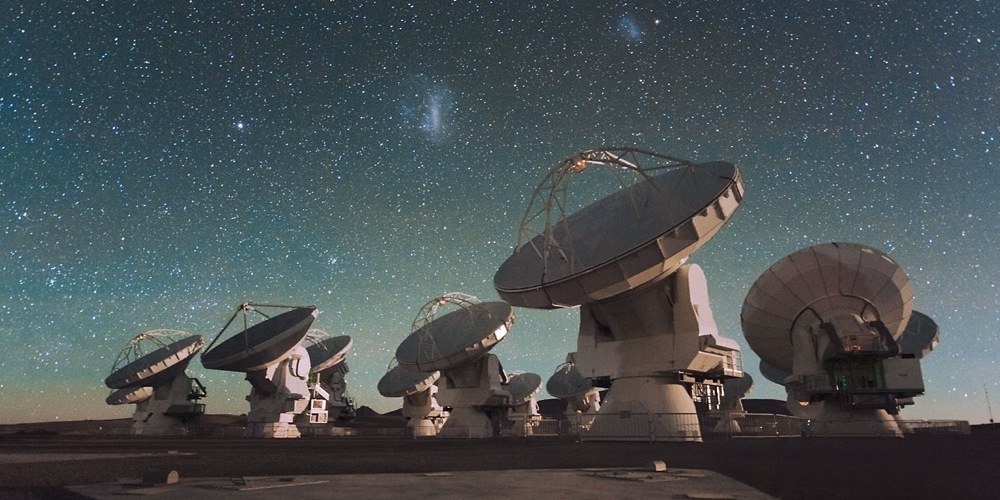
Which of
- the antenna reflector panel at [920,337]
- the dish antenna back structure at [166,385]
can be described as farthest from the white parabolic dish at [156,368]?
the antenna reflector panel at [920,337]

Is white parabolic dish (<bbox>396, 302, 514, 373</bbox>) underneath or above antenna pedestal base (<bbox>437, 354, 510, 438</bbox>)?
above

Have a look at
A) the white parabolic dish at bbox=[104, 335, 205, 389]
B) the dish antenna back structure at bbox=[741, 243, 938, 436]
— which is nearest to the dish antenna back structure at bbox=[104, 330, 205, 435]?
the white parabolic dish at bbox=[104, 335, 205, 389]

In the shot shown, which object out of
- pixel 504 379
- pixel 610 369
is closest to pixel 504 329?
pixel 504 379

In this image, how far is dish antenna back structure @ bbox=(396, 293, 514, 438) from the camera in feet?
117

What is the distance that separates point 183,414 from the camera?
49406 millimetres

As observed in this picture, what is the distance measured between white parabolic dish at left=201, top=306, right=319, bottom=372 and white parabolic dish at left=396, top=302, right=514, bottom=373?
21.0 feet

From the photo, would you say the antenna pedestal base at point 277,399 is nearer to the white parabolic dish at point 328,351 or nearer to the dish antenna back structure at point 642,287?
the white parabolic dish at point 328,351

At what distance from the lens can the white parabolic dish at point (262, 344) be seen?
36.8m

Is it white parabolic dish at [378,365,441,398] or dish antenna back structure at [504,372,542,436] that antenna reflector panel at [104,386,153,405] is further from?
dish antenna back structure at [504,372,542,436]

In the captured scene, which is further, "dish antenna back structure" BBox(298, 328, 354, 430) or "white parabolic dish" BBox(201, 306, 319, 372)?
"dish antenna back structure" BBox(298, 328, 354, 430)

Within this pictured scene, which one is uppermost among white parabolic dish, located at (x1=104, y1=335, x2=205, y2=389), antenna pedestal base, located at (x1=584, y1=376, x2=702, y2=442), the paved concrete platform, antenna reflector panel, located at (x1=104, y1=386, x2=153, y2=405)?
white parabolic dish, located at (x1=104, y1=335, x2=205, y2=389)

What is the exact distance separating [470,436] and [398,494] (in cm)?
3150

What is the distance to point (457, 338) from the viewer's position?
120 feet

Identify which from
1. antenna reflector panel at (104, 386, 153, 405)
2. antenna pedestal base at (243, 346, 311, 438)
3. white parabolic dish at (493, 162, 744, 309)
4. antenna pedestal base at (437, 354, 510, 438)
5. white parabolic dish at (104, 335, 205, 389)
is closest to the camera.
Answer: white parabolic dish at (493, 162, 744, 309)
